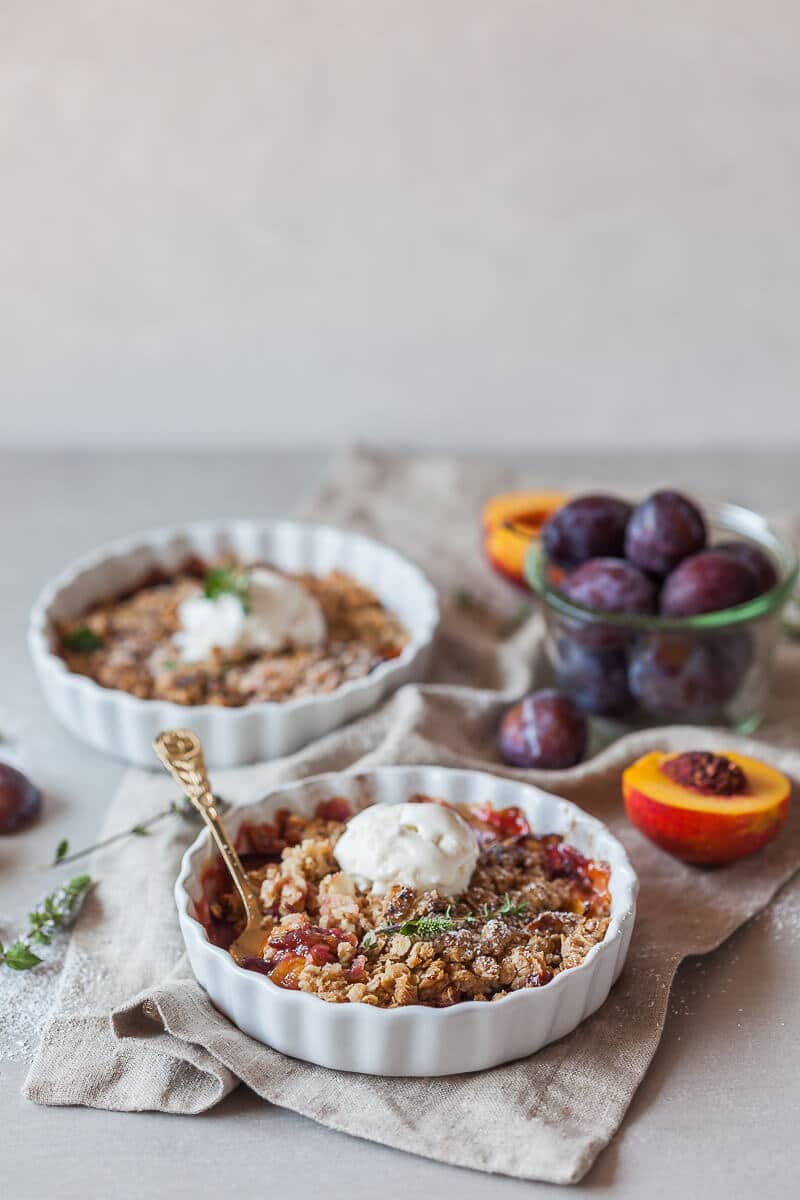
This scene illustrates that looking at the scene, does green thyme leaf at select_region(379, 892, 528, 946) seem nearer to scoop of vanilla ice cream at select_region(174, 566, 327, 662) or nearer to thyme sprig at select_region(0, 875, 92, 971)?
thyme sprig at select_region(0, 875, 92, 971)

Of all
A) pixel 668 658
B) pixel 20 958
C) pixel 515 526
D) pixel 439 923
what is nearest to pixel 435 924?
pixel 439 923

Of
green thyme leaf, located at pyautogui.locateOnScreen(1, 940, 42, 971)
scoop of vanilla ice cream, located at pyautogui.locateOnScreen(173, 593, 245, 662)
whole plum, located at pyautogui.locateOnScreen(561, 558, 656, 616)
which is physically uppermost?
whole plum, located at pyautogui.locateOnScreen(561, 558, 656, 616)

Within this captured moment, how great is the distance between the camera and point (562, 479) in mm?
2857

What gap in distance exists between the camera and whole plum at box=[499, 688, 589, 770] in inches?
75.5

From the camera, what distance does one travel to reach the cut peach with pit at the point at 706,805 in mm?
1674

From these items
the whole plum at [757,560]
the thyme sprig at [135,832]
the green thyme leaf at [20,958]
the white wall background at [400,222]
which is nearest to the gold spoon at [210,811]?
the thyme sprig at [135,832]

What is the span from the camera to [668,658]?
1.93m

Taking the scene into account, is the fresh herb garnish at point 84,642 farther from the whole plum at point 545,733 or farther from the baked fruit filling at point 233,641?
the whole plum at point 545,733

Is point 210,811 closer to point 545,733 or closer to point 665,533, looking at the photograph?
point 545,733

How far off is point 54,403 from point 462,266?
92cm

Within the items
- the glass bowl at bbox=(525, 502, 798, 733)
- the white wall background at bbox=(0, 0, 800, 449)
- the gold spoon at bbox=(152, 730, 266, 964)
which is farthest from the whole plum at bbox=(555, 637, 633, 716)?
the white wall background at bbox=(0, 0, 800, 449)

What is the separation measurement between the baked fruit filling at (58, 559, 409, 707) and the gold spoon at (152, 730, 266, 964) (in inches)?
10.3

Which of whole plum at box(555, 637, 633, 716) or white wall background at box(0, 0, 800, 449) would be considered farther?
white wall background at box(0, 0, 800, 449)

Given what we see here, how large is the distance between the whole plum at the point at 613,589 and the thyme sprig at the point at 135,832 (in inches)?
22.5
